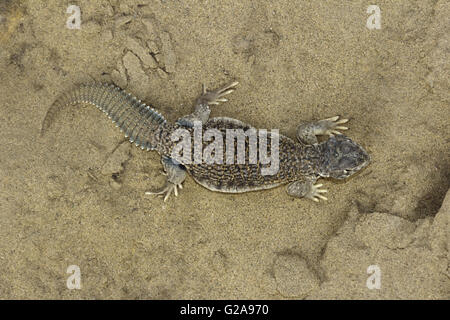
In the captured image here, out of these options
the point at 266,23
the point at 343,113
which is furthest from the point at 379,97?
the point at 266,23

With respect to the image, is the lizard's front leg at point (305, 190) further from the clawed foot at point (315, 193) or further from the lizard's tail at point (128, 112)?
the lizard's tail at point (128, 112)

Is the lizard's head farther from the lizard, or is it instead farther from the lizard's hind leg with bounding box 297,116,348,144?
the lizard's hind leg with bounding box 297,116,348,144

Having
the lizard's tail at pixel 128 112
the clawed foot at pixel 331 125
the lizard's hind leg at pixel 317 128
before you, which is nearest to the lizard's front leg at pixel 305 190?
the lizard's hind leg at pixel 317 128

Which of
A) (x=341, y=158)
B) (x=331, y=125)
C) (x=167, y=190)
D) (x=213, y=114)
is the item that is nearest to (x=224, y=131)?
(x=213, y=114)

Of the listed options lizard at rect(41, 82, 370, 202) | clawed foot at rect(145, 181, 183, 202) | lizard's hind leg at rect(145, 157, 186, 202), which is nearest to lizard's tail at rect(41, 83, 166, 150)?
lizard at rect(41, 82, 370, 202)

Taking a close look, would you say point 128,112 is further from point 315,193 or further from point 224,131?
point 315,193
